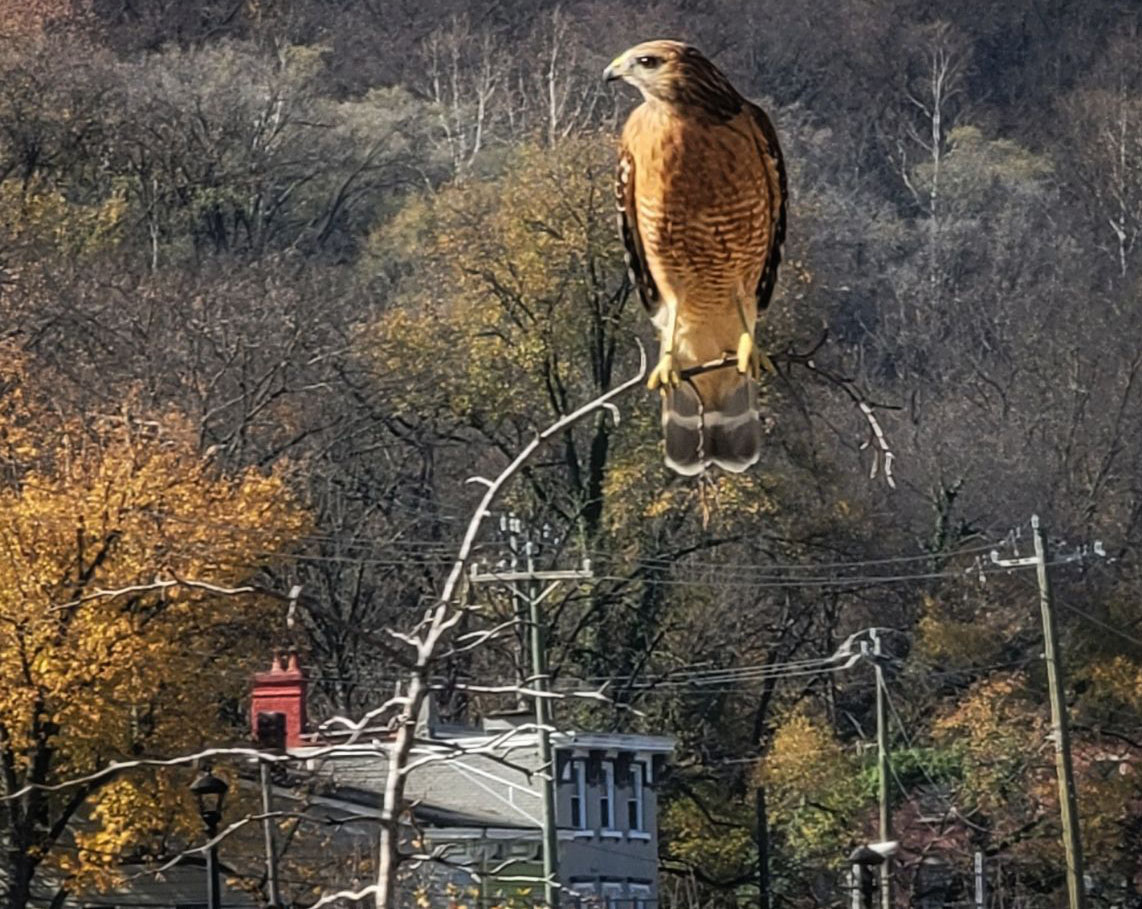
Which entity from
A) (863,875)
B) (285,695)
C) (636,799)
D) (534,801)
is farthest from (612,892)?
(863,875)

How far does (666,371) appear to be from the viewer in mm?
12609

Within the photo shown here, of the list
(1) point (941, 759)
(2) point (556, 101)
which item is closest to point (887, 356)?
(2) point (556, 101)

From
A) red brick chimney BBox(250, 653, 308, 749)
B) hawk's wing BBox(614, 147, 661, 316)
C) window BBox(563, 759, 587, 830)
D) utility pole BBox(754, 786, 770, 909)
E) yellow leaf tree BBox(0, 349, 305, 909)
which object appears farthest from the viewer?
utility pole BBox(754, 786, 770, 909)

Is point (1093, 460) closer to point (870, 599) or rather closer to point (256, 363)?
point (870, 599)

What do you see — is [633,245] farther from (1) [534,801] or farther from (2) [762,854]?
(2) [762,854]

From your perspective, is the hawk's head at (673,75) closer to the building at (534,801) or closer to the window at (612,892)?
the building at (534,801)

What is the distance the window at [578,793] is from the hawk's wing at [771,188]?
37263 millimetres

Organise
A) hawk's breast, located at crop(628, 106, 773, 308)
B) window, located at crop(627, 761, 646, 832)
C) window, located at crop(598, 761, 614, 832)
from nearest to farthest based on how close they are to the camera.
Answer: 1. hawk's breast, located at crop(628, 106, 773, 308)
2. window, located at crop(598, 761, 614, 832)
3. window, located at crop(627, 761, 646, 832)

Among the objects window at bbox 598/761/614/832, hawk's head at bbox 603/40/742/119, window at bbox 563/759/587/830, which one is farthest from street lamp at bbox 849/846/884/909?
window at bbox 598/761/614/832

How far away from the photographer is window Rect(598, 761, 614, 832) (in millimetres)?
51406

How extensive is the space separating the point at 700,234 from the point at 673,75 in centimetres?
98

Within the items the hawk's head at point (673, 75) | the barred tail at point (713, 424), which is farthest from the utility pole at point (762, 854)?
the hawk's head at point (673, 75)

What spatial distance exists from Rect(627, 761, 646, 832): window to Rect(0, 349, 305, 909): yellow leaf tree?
8656 mm

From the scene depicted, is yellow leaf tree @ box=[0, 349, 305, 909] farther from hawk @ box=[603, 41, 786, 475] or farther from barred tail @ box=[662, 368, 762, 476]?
barred tail @ box=[662, 368, 762, 476]
